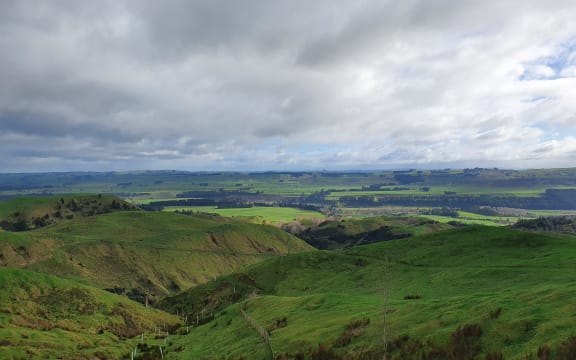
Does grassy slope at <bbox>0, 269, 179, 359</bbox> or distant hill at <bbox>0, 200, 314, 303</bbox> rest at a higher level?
grassy slope at <bbox>0, 269, 179, 359</bbox>

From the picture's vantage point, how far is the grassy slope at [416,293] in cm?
3319

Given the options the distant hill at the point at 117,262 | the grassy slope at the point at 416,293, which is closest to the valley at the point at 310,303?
the grassy slope at the point at 416,293

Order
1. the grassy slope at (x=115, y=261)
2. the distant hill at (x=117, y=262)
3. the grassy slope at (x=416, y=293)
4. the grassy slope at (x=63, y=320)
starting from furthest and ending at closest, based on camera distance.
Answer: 1. the grassy slope at (x=115, y=261)
2. the distant hill at (x=117, y=262)
3. the grassy slope at (x=63, y=320)
4. the grassy slope at (x=416, y=293)

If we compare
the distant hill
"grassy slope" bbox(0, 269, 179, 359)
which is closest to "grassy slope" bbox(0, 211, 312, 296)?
the distant hill

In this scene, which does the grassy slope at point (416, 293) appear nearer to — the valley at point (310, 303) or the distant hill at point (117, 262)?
the valley at point (310, 303)

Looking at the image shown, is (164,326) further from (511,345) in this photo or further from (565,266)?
(565,266)

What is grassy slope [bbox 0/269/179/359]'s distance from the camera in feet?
178

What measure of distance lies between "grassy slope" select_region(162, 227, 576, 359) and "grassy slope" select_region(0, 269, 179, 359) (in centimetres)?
1331

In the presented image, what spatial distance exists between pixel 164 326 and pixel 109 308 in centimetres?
1248

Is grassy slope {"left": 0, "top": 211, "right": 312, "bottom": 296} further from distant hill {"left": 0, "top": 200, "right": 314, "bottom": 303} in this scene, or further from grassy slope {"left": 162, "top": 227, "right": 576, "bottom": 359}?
grassy slope {"left": 162, "top": 227, "right": 576, "bottom": 359}

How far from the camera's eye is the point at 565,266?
77.3 meters

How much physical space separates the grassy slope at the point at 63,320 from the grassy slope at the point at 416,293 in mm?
13308

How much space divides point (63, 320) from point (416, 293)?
220ft

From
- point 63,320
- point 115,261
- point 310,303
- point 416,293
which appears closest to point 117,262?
point 115,261
